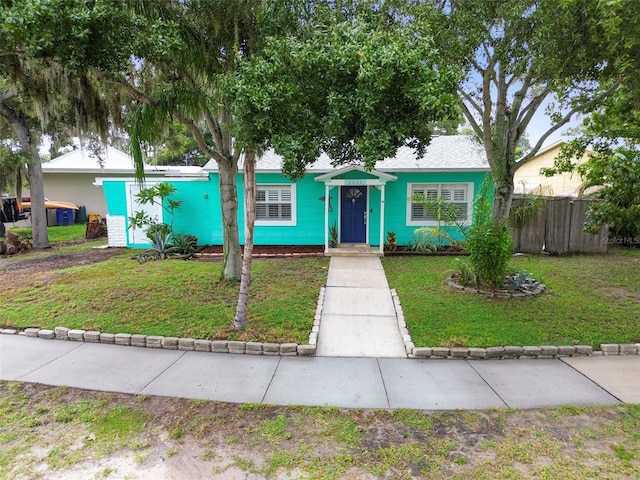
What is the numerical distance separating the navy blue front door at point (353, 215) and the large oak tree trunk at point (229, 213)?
4.90 m

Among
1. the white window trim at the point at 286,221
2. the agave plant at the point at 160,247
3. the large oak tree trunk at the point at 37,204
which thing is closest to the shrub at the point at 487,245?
the white window trim at the point at 286,221

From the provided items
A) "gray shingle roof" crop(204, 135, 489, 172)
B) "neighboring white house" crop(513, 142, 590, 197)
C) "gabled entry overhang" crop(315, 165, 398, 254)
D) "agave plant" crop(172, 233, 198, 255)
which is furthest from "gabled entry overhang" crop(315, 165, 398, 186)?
"neighboring white house" crop(513, 142, 590, 197)

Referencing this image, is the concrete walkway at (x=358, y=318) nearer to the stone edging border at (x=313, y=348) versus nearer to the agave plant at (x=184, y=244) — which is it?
the stone edging border at (x=313, y=348)

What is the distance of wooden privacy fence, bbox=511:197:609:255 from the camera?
417 inches

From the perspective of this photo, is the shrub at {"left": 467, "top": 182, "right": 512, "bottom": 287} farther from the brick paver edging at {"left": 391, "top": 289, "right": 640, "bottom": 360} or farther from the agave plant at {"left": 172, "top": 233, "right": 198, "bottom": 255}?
the agave plant at {"left": 172, "top": 233, "right": 198, "bottom": 255}

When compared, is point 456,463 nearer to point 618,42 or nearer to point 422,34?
point 618,42

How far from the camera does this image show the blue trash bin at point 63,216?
1852cm

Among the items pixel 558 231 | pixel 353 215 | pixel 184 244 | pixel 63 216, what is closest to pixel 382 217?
pixel 353 215

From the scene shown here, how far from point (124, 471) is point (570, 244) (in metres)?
11.9

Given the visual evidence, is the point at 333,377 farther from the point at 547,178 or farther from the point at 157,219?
the point at 547,178

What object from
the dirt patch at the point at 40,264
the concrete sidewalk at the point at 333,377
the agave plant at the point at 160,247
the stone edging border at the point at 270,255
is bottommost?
the concrete sidewalk at the point at 333,377

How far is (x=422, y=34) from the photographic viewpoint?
5016 mm

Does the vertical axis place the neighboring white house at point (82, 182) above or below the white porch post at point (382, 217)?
above

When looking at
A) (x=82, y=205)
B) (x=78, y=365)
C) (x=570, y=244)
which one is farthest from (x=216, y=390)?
(x=82, y=205)
